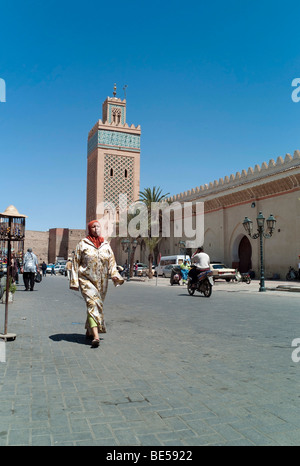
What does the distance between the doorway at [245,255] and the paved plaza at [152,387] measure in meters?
22.6

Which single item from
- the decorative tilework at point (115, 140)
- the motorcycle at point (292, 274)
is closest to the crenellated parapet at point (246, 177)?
the motorcycle at point (292, 274)

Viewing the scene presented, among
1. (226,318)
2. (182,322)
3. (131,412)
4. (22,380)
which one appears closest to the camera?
(131,412)

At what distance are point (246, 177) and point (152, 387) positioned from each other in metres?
26.2

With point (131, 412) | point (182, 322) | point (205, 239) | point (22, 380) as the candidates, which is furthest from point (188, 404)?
point (205, 239)

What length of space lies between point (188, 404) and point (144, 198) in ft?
105

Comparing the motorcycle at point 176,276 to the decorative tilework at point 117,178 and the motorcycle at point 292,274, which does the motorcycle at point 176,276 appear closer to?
the motorcycle at point 292,274

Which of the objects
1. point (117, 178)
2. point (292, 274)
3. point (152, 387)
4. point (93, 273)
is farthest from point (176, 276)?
point (117, 178)

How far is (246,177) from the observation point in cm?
2812

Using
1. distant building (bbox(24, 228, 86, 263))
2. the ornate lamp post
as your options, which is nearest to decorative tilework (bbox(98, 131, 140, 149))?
distant building (bbox(24, 228, 86, 263))

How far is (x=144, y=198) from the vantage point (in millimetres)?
34594

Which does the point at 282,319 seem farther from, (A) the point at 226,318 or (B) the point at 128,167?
(B) the point at 128,167

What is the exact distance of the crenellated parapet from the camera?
78.7 ft

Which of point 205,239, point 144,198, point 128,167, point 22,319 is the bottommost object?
point 22,319

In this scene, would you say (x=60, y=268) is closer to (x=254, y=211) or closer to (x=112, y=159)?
(x=112, y=159)
